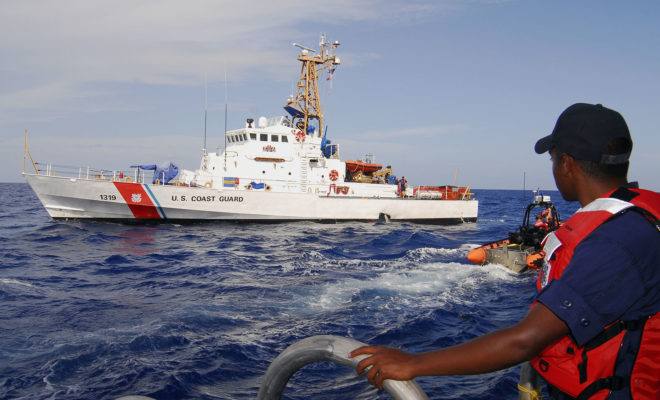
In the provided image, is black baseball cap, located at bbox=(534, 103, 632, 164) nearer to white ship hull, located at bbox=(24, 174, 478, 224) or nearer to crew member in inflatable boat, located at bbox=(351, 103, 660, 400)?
crew member in inflatable boat, located at bbox=(351, 103, 660, 400)

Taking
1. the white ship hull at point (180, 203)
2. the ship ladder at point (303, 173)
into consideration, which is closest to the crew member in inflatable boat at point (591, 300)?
the white ship hull at point (180, 203)

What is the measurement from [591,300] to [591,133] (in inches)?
22.7

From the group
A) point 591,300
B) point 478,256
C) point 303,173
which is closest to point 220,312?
point 591,300

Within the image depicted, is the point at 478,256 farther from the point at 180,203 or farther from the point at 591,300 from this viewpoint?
the point at 180,203

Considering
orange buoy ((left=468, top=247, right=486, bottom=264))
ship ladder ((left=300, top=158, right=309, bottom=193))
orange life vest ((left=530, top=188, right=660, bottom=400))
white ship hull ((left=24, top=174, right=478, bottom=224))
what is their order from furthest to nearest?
ship ladder ((left=300, top=158, right=309, bottom=193))
white ship hull ((left=24, top=174, right=478, bottom=224))
orange buoy ((left=468, top=247, right=486, bottom=264))
orange life vest ((left=530, top=188, right=660, bottom=400))

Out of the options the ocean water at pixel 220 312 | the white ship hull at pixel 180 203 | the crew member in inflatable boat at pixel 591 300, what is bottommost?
the ocean water at pixel 220 312

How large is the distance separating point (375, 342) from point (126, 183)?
17268 mm

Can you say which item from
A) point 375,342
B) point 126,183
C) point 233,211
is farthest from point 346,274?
point 126,183

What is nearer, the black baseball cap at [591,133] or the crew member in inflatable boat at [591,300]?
the crew member in inflatable boat at [591,300]

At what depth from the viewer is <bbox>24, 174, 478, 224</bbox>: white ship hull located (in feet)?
65.0

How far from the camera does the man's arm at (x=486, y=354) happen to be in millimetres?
1307

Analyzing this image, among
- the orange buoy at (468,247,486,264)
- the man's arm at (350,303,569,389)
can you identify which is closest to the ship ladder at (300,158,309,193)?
the orange buoy at (468,247,486,264)

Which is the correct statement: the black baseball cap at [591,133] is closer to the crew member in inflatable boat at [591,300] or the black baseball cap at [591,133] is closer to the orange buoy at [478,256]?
the crew member in inflatable boat at [591,300]

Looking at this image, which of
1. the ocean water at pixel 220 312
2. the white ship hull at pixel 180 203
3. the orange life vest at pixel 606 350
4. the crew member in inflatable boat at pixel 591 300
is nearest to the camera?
the crew member in inflatable boat at pixel 591 300
